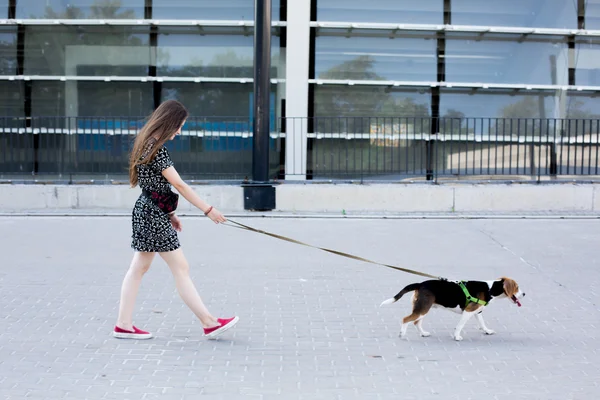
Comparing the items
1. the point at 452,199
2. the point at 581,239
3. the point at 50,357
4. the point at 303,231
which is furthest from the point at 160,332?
the point at 452,199

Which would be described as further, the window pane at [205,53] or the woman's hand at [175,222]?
the window pane at [205,53]

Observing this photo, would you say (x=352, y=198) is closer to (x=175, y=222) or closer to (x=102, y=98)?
(x=102, y=98)

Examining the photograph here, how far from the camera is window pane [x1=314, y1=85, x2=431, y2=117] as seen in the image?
50.7 ft

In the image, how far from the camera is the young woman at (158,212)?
6359 mm

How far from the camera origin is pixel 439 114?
15.5 metres

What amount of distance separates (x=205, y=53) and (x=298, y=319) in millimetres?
9090

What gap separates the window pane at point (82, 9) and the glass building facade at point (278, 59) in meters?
0.02

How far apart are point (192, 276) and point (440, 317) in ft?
8.98

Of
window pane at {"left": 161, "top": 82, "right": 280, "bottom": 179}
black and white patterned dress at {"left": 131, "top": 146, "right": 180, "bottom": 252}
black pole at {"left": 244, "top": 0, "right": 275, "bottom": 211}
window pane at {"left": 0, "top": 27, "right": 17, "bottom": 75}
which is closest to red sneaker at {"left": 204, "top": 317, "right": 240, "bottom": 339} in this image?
black and white patterned dress at {"left": 131, "top": 146, "right": 180, "bottom": 252}

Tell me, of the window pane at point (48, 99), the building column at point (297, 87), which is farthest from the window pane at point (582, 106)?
the window pane at point (48, 99)

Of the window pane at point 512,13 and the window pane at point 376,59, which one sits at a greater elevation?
the window pane at point 512,13

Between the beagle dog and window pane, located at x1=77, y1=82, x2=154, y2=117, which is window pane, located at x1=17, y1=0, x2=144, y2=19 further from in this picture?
the beagle dog

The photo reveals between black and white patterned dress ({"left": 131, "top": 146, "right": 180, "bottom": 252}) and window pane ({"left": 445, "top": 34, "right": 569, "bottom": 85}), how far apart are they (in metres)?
9.99

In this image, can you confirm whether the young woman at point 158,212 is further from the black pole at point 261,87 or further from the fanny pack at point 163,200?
the black pole at point 261,87
